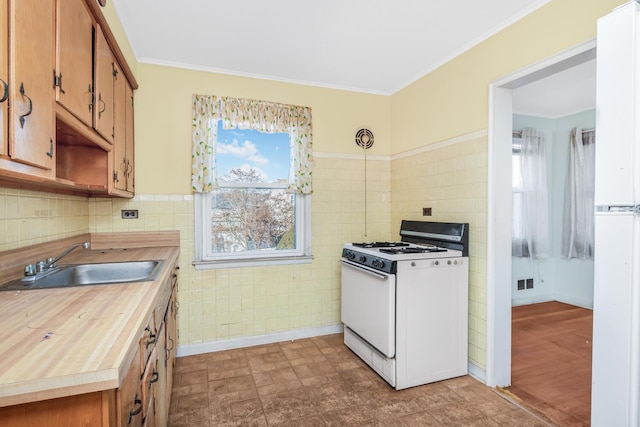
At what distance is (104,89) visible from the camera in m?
1.84

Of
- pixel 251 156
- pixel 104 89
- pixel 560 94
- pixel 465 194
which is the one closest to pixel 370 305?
pixel 465 194

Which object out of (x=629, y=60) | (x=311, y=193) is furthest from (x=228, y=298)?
(x=629, y=60)

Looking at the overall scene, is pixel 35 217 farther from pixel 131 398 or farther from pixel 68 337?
pixel 131 398

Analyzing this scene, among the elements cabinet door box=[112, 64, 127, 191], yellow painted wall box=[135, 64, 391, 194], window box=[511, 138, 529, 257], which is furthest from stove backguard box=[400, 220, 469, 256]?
cabinet door box=[112, 64, 127, 191]

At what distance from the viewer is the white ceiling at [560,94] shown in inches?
117

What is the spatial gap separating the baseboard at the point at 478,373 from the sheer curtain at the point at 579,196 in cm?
267

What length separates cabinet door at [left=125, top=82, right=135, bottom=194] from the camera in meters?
2.48

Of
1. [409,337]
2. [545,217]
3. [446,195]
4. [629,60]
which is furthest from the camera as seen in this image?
[545,217]

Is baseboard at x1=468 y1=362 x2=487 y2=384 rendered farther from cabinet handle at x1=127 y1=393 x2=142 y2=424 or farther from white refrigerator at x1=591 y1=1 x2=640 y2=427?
cabinet handle at x1=127 y1=393 x2=142 y2=424

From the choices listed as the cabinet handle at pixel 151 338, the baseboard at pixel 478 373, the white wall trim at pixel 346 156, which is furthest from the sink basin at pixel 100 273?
the baseboard at pixel 478 373

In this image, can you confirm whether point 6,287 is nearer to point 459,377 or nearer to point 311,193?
point 311,193

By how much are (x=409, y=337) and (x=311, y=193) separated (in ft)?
5.29

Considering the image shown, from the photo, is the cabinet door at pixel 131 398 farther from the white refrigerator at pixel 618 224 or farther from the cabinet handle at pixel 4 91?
the white refrigerator at pixel 618 224

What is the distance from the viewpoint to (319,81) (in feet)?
10.8
